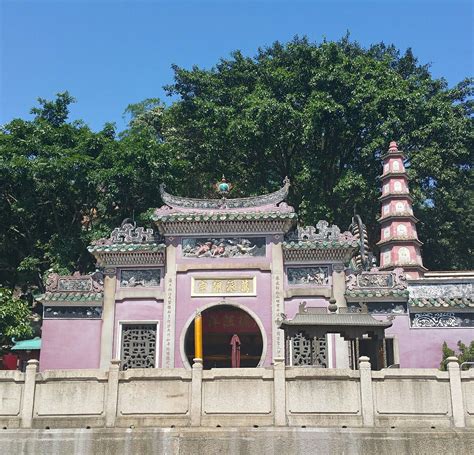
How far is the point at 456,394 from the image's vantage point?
36.2 ft

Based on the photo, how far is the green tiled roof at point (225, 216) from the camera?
1727 cm

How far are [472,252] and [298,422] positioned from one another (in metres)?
23.0

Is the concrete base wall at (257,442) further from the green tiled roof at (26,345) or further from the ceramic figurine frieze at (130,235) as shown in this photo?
the green tiled roof at (26,345)

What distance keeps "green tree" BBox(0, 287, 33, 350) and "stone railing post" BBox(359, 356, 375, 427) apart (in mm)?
10091

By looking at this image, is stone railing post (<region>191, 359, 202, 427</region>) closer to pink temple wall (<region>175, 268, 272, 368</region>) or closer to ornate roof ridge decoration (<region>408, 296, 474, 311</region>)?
pink temple wall (<region>175, 268, 272, 368</region>)

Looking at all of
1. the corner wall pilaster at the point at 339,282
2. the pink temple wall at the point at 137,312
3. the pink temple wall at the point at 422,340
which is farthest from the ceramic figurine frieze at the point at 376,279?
the pink temple wall at the point at 137,312

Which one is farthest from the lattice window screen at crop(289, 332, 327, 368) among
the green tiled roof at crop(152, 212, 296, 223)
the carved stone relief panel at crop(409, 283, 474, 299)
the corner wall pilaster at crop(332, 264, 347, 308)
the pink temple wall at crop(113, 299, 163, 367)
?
the pink temple wall at crop(113, 299, 163, 367)

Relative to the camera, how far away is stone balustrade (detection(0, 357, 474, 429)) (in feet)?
36.1

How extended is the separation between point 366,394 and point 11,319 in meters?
10.5

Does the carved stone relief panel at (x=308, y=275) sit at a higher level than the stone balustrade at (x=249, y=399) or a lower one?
higher

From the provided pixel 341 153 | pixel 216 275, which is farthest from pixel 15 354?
pixel 341 153

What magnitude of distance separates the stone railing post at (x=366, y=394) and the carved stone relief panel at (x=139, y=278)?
26.3 feet

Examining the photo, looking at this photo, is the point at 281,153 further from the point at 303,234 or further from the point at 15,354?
the point at 15,354

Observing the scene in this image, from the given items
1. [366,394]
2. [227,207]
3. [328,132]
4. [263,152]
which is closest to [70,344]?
[227,207]
